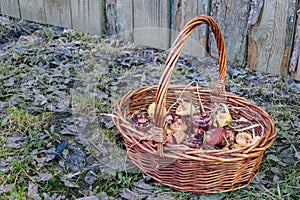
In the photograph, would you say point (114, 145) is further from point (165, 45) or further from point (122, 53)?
point (122, 53)

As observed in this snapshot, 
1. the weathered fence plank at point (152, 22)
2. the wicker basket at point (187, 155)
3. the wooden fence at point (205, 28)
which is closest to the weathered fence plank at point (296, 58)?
the wooden fence at point (205, 28)

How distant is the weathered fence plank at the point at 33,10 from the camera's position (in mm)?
2512

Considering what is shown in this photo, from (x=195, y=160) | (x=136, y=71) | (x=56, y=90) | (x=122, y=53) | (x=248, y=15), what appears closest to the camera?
(x=195, y=160)

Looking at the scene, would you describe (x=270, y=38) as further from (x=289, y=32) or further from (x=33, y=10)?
(x=33, y=10)

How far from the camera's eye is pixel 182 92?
169cm

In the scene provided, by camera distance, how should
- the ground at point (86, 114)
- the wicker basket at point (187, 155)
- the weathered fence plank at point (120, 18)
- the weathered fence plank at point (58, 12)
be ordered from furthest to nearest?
the weathered fence plank at point (58, 12)
the weathered fence plank at point (120, 18)
the ground at point (86, 114)
the wicker basket at point (187, 155)

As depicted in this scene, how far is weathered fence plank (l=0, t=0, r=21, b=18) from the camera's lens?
262 centimetres

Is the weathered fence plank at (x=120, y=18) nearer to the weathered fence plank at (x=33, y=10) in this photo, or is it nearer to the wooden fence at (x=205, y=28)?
the wooden fence at (x=205, y=28)

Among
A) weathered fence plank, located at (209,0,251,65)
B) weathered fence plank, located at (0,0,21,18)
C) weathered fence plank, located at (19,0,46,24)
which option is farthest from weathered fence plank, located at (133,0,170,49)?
weathered fence plank, located at (0,0,21,18)

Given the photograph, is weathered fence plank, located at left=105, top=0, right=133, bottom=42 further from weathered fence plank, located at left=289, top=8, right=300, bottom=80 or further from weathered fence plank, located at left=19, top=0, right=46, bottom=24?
weathered fence plank, located at left=289, top=8, right=300, bottom=80

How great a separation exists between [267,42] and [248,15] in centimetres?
16

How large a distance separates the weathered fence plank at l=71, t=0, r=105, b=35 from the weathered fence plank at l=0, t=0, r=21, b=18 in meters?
0.52

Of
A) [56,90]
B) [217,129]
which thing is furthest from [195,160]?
[56,90]

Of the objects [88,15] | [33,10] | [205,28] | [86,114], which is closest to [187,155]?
[86,114]
